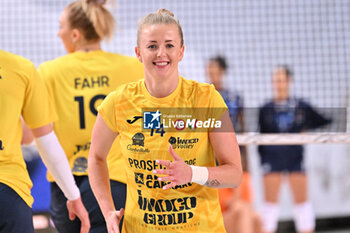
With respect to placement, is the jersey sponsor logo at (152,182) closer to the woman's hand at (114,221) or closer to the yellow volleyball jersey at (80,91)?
the woman's hand at (114,221)

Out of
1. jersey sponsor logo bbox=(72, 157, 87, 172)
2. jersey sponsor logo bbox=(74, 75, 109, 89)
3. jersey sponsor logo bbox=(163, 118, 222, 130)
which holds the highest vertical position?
jersey sponsor logo bbox=(74, 75, 109, 89)

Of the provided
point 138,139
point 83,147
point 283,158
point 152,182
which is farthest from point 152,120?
point 283,158

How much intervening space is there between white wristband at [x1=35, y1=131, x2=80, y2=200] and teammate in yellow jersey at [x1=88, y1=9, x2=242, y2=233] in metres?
0.44

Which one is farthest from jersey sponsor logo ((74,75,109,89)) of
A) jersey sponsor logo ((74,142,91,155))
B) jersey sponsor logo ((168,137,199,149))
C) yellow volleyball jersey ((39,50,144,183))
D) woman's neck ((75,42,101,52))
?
jersey sponsor logo ((168,137,199,149))

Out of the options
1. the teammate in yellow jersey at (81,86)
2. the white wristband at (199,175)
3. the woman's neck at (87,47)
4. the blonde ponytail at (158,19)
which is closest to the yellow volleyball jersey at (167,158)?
the white wristband at (199,175)

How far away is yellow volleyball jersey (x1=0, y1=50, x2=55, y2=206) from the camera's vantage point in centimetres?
215

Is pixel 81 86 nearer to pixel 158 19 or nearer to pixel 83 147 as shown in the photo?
pixel 83 147

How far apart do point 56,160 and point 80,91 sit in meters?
0.62

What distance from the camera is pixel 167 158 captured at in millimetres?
2199

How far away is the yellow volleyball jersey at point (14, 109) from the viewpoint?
2150 mm

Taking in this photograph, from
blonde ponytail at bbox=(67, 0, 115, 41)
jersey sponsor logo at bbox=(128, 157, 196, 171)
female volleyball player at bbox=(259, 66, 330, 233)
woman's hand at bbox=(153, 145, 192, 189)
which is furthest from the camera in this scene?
female volleyball player at bbox=(259, 66, 330, 233)

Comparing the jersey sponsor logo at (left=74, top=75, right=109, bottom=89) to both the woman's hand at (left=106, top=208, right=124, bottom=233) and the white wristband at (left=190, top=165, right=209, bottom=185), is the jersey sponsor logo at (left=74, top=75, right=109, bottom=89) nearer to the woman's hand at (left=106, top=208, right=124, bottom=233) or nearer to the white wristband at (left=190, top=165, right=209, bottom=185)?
the woman's hand at (left=106, top=208, right=124, bottom=233)

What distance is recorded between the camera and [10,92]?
2.17 m

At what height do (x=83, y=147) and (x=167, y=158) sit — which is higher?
(x=167, y=158)
